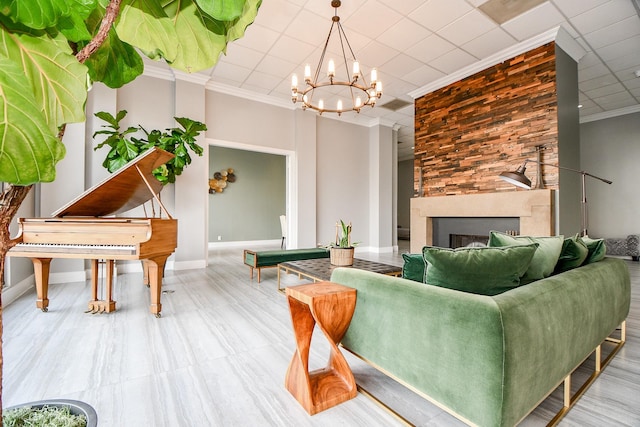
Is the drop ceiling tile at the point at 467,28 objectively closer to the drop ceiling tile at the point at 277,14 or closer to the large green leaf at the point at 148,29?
the drop ceiling tile at the point at 277,14

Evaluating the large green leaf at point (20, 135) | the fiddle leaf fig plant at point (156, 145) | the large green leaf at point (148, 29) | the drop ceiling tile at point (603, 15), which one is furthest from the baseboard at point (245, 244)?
the large green leaf at point (20, 135)

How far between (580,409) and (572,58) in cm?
465

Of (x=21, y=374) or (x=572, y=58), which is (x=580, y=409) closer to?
(x=21, y=374)

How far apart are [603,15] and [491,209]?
2.51 m

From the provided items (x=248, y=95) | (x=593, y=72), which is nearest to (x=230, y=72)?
(x=248, y=95)

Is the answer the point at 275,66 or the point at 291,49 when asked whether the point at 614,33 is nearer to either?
the point at 291,49

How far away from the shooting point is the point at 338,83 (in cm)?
325

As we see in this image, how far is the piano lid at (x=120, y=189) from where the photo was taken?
2264 mm

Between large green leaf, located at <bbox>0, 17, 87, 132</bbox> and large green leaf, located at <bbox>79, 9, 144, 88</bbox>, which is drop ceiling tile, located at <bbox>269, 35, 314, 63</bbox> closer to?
large green leaf, located at <bbox>79, 9, 144, 88</bbox>

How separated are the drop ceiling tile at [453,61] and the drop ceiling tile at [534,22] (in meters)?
0.61

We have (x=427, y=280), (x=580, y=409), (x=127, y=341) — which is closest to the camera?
(x=427, y=280)

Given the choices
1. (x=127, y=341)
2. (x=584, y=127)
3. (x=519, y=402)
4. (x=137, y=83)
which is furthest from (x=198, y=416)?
(x=584, y=127)

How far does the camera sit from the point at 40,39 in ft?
1.55

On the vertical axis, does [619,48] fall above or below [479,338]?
above
